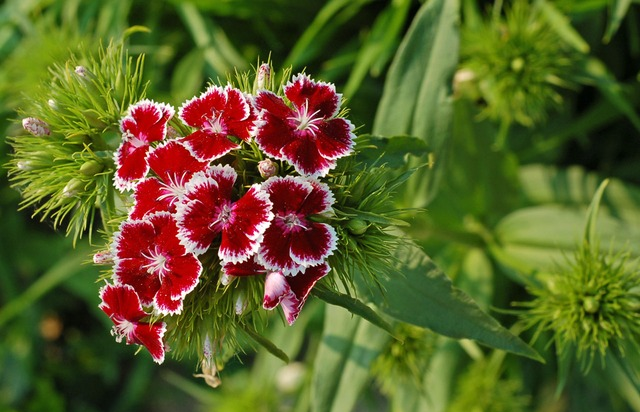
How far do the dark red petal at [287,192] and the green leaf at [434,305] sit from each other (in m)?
0.38

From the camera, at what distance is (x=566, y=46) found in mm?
2256

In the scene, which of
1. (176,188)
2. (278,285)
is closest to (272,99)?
(176,188)

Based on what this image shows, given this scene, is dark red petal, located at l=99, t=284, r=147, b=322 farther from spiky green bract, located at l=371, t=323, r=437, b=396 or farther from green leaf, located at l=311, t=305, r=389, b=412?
spiky green bract, located at l=371, t=323, r=437, b=396

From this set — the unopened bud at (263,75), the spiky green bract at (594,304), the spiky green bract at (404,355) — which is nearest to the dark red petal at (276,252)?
the unopened bud at (263,75)

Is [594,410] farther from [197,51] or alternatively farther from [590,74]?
[197,51]

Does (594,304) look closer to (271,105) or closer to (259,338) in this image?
(259,338)

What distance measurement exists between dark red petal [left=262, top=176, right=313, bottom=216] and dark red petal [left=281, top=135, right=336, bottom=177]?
0.03m

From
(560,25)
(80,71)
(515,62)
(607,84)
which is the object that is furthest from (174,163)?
(607,84)

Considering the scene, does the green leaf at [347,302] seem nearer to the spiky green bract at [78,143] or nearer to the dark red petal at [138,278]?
the dark red petal at [138,278]

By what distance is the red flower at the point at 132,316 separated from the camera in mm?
1145

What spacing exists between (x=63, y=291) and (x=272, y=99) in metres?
2.78

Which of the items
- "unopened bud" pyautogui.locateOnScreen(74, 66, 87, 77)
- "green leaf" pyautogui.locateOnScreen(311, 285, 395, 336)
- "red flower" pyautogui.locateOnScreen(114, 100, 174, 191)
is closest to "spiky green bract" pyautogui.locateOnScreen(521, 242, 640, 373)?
"green leaf" pyautogui.locateOnScreen(311, 285, 395, 336)

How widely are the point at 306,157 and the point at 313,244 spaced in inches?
6.1

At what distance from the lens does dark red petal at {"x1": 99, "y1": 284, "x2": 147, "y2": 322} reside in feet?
3.75
